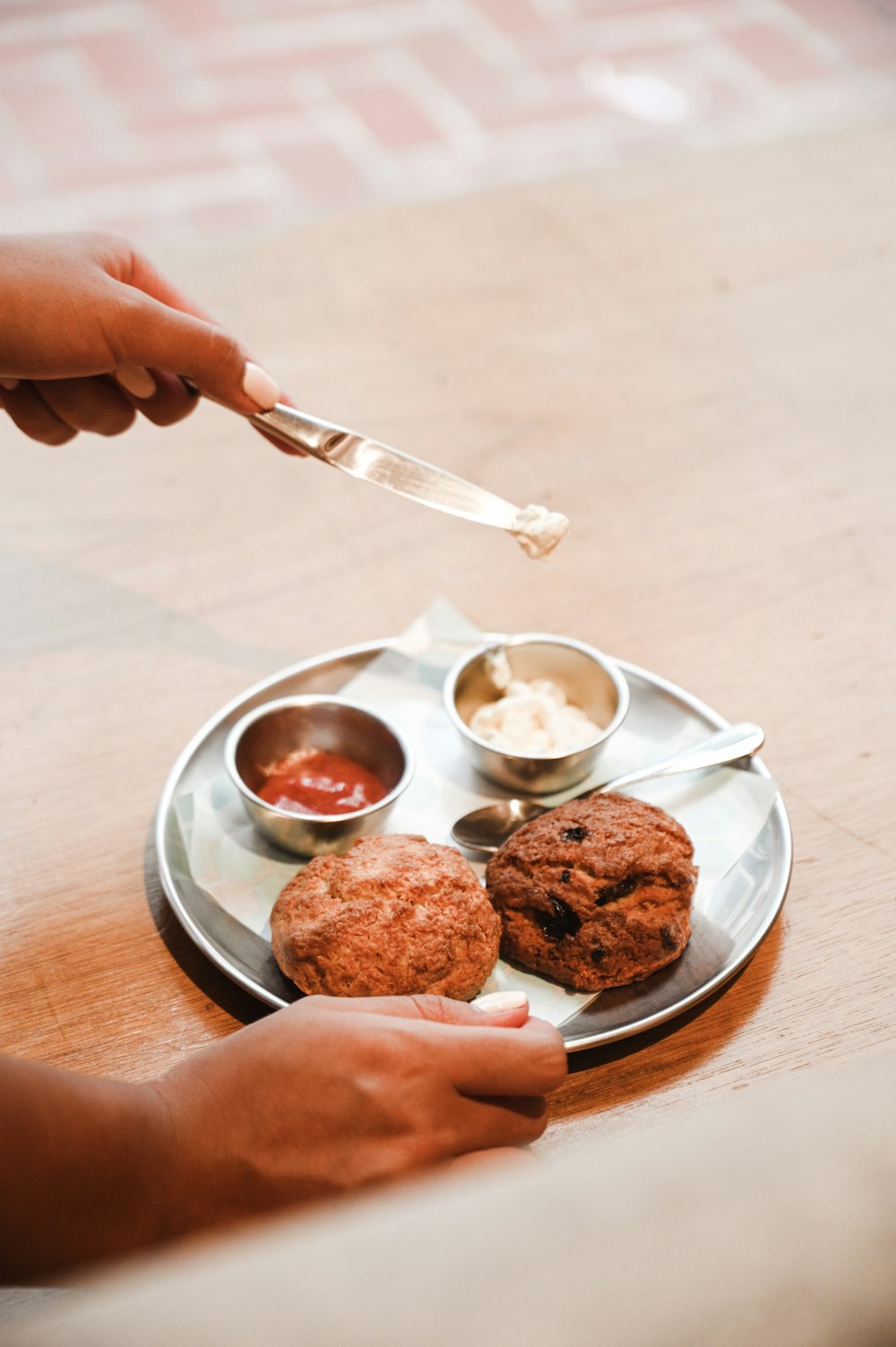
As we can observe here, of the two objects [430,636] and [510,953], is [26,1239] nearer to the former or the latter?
[510,953]

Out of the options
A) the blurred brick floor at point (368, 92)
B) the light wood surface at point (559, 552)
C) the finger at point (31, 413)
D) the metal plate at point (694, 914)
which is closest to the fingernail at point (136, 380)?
the finger at point (31, 413)

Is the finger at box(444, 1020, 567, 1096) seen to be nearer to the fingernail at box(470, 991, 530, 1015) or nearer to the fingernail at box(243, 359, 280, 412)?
the fingernail at box(470, 991, 530, 1015)

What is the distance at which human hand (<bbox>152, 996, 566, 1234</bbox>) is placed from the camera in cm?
81

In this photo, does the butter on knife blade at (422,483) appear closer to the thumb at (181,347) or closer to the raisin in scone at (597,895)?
the thumb at (181,347)

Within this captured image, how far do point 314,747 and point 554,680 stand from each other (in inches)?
11.4

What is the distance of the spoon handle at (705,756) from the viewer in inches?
49.5

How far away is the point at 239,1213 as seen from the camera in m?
0.81

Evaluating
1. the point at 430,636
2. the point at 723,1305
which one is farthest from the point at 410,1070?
the point at 430,636

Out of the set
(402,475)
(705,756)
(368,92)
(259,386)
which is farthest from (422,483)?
(368,92)

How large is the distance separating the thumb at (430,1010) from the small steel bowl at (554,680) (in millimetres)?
364

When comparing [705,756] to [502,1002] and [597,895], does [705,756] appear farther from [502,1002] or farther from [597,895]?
[502,1002]

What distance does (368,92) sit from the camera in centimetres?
427

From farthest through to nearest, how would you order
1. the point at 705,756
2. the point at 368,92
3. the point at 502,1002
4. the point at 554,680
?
1. the point at 368,92
2. the point at 554,680
3. the point at 705,756
4. the point at 502,1002

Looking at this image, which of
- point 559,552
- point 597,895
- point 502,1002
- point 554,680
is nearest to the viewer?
point 502,1002
